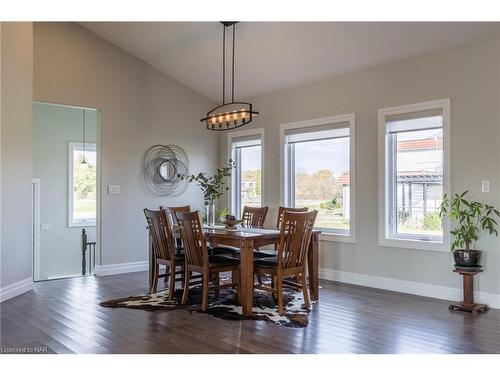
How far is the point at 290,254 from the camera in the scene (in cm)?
443

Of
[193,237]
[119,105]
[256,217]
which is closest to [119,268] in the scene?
[256,217]

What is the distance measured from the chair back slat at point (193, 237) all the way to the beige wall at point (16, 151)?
1985 millimetres

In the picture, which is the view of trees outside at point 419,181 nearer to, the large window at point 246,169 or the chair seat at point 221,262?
the chair seat at point 221,262

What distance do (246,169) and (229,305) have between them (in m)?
3.20

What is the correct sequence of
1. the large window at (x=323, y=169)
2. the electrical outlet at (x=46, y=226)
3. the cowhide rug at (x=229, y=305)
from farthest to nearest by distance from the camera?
the electrical outlet at (x=46, y=226), the large window at (x=323, y=169), the cowhide rug at (x=229, y=305)

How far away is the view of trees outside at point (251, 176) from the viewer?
285 inches

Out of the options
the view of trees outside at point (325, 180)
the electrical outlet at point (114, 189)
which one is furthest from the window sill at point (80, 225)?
the view of trees outside at point (325, 180)

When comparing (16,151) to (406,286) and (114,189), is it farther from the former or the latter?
(406,286)

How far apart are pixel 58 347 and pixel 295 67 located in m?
4.29

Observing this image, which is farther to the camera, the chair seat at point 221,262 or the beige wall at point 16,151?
the beige wall at point 16,151

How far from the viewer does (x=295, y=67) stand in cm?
598

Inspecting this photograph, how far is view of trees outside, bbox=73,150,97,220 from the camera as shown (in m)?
8.44
